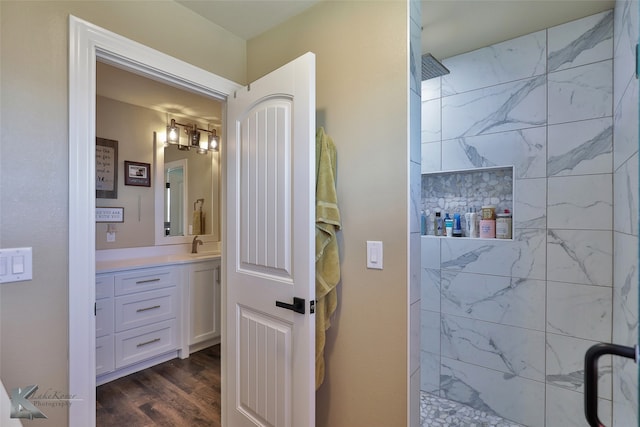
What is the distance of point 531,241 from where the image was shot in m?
1.94

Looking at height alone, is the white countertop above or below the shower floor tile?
above

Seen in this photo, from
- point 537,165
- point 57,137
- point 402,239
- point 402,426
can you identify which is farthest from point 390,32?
point 402,426

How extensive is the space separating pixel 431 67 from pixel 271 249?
1.52 metres

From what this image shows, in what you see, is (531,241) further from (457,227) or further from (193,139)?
(193,139)

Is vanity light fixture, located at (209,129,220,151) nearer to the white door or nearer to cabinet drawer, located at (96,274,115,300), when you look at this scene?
cabinet drawer, located at (96,274,115,300)

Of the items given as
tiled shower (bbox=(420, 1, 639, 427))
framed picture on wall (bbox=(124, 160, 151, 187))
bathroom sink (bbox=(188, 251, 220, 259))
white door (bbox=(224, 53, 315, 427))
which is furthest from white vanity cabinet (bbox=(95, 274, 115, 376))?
tiled shower (bbox=(420, 1, 639, 427))

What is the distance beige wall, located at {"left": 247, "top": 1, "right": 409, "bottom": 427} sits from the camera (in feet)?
4.39

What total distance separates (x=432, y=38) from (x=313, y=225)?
1.59 m

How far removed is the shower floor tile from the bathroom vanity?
2.10 meters

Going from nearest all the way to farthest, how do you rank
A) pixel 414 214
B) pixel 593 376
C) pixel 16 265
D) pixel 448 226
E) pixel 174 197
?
pixel 593 376 → pixel 16 265 → pixel 414 214 → pixel 448 226 → pixel 174 197

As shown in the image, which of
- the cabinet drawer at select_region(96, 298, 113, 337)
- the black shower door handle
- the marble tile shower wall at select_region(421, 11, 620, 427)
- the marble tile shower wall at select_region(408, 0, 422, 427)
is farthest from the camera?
the cabinet drawer at select_region(96, 298, 113, 337)

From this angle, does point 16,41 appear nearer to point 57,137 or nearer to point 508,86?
point 57,137

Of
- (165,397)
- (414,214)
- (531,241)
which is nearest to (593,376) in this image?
(414,214)

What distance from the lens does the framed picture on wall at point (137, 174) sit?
2971 millimetres
